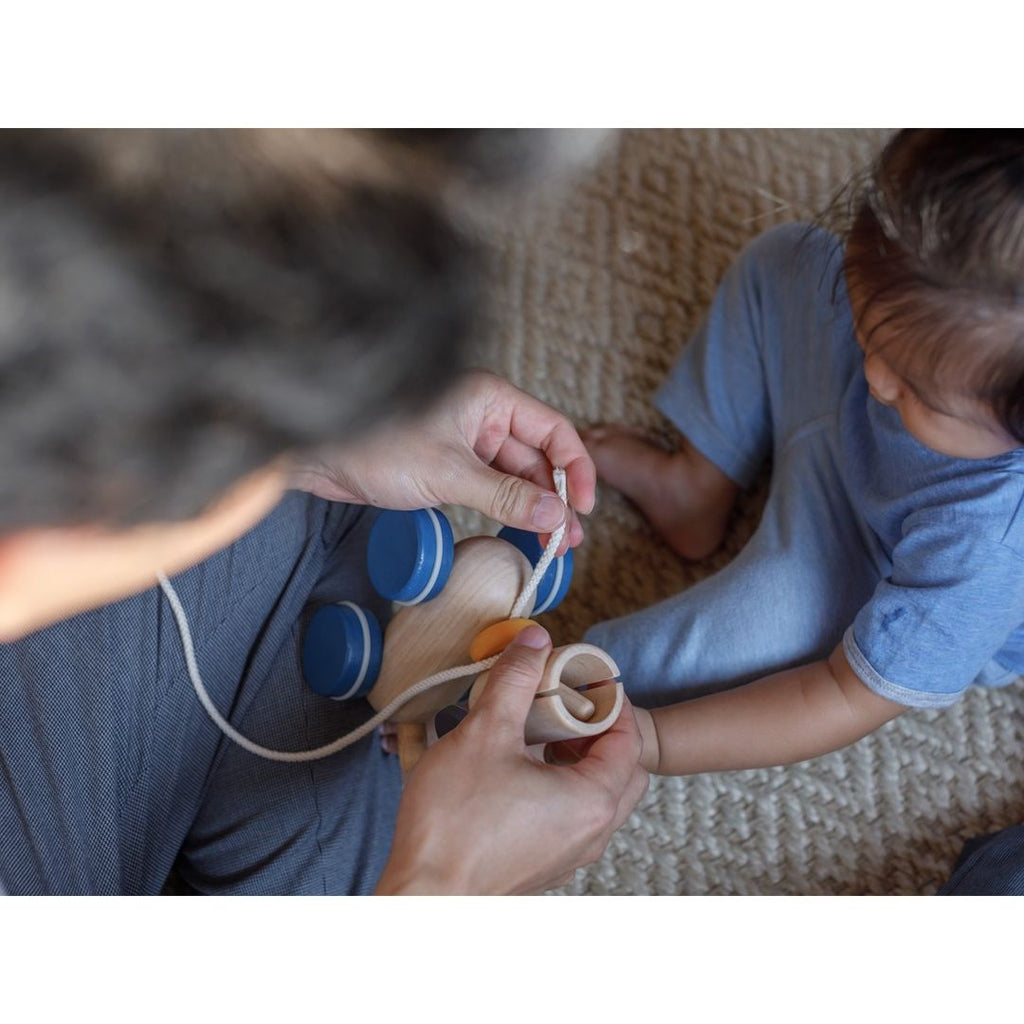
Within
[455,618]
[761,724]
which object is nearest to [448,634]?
[455,618]

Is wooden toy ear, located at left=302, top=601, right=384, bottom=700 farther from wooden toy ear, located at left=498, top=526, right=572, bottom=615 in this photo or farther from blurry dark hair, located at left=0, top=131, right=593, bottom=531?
blurry dark hair, located at left=0, top=131, right=593, bottom=531

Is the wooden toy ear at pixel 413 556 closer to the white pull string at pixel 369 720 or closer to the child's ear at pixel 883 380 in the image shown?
the white pull string at pixel 369 720

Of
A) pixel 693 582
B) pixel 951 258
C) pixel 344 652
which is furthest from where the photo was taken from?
pixel 693 582

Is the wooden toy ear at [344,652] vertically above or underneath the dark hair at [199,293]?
underneath

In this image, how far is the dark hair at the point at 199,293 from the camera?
0.58 feet

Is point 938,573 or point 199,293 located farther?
point 938,573

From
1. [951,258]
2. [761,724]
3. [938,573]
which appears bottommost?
[761,724]

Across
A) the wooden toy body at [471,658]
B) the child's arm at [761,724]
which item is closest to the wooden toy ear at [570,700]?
the wooden toy body at [471,658]

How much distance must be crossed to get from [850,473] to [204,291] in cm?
43

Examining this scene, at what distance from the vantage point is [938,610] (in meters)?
0.46

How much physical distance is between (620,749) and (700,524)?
0.24m

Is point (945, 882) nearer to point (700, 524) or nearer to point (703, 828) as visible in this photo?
point (703, 828)

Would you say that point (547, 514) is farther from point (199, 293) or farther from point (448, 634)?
point (199, 293)
